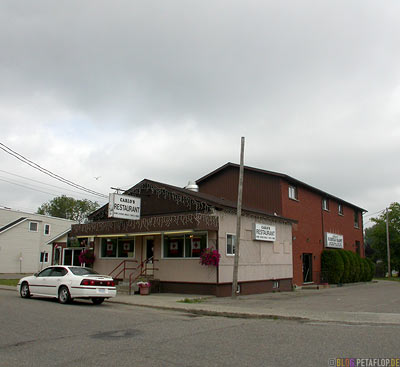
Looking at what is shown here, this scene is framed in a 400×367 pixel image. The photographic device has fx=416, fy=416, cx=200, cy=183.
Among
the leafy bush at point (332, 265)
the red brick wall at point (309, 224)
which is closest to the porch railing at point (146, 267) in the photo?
the red brick wall at point (309, 224)

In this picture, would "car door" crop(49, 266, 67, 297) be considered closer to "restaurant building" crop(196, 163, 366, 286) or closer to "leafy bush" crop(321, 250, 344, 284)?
"restaurant building" crop(196, 163, 366, 286)

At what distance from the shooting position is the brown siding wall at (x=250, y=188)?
90.0 ft

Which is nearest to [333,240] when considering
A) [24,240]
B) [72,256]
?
[72,256]

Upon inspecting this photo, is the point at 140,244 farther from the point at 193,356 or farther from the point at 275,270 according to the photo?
the point at 193,356

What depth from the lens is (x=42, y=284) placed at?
16328 mm

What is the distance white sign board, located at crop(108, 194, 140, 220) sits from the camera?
2050 cm

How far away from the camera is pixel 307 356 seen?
721 centimetres

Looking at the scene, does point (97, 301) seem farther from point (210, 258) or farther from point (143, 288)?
point (210, 258)

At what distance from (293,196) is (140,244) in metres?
11.9

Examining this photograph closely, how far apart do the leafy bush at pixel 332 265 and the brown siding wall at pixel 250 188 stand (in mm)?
7884

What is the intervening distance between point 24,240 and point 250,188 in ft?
97.0

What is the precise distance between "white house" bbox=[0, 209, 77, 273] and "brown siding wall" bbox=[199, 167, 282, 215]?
20.8m

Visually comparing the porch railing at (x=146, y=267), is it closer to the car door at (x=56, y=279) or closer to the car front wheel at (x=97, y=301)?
the car front wheel at (x=97, y=301)

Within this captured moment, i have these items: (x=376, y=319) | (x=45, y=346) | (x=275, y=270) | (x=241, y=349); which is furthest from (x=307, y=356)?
(x=275, y=270)
